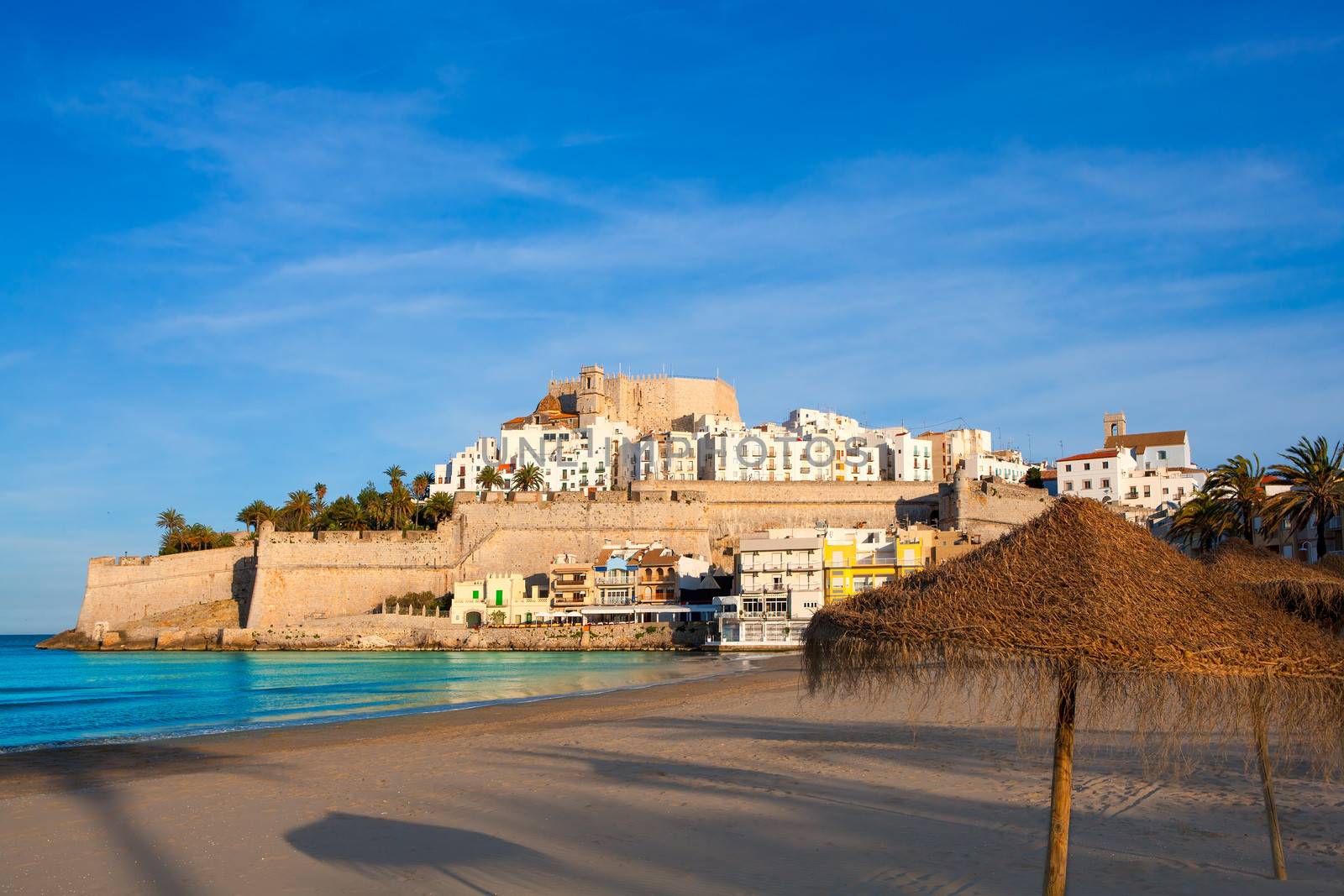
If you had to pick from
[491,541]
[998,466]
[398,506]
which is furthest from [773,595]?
[998,466]

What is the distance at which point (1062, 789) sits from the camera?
6.30 meters

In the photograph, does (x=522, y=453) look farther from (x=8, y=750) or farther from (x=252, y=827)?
(x=252, y=827)

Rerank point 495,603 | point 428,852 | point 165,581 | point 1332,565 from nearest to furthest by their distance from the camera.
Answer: point 428,852 < point 1332,565 < point 495,603 < point 165,581

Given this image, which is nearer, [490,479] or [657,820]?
[657,820]

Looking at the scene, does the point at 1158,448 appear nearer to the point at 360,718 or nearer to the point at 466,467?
the point at 466,467

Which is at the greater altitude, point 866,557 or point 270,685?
point 866,557

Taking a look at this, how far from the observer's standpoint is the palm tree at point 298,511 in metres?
77.1

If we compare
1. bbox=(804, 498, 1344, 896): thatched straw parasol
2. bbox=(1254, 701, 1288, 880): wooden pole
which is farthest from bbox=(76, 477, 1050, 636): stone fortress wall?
bbox=(804, 498, 1344, 896): thatched straw parasol

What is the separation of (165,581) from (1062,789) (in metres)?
70.1

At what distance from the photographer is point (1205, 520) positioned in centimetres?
3481

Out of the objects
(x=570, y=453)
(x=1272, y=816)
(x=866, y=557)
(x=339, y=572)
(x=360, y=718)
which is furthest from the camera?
(x=570, y=453)

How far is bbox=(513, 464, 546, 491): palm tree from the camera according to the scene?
79.4m

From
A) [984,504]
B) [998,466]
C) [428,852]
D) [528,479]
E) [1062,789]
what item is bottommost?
[428,852]

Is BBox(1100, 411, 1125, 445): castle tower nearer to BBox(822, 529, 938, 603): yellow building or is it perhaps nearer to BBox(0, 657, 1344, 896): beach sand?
BBox(822, 529, 938, 603): yellow building
